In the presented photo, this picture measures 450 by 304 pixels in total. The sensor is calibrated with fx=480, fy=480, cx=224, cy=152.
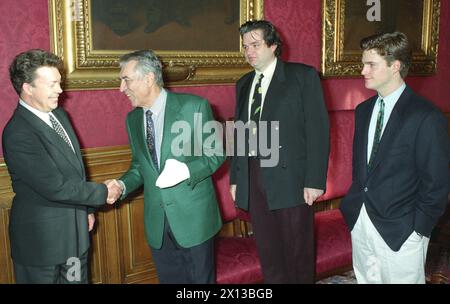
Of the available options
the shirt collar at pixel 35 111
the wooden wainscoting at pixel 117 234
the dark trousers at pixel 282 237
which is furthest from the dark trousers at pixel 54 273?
the dark trousers at pixel 282 237

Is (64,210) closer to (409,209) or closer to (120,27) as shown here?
(120,27)

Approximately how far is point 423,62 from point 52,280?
426 cm

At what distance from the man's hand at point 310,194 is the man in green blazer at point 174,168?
0.55 m

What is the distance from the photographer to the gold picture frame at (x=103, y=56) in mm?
3055

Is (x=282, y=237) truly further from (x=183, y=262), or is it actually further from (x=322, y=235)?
(x=322, y=235)

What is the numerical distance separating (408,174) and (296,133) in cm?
73

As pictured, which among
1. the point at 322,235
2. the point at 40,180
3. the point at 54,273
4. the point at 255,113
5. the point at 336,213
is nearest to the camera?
the point at 40,180

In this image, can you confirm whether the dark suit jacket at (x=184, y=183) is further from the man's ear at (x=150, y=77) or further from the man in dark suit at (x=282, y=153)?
the man in dark suit at (x=282, y=153)

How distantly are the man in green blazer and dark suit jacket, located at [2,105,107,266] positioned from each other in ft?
1.26

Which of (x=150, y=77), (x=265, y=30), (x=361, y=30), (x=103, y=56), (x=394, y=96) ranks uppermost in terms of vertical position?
(x=361, y=30)

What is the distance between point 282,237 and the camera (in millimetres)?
2951

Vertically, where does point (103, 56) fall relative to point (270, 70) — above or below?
above

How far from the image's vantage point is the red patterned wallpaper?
2.91 m

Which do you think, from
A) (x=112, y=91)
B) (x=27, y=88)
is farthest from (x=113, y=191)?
(x=112, y=91)
